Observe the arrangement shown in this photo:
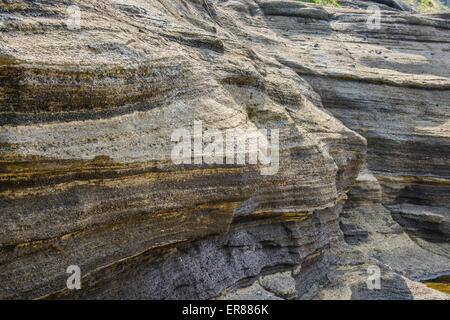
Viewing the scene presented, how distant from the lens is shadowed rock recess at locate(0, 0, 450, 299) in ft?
17.2

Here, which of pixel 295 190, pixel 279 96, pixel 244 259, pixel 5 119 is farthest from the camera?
pixel 279 96

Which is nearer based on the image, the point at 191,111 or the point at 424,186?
the point at 191,111

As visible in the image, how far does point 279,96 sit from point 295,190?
235cm

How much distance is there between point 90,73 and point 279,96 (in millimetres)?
4965

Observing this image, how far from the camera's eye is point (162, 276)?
6758 millimetres

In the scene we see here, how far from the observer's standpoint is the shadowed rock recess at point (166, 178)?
5.24 metres

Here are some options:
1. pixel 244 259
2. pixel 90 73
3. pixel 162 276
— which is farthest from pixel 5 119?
pixel 244 259

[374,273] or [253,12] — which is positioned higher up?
[253,12]

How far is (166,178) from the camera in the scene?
6.23 m

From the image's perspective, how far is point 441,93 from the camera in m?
14.0

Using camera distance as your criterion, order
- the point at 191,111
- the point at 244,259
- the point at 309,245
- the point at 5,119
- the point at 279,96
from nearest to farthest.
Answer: the point at 5,119
the point at 191,111
the point at 244,259
the point at 309,245
the point at 279,96

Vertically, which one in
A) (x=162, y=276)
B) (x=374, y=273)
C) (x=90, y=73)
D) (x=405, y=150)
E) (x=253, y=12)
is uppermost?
(x=253, y=12)

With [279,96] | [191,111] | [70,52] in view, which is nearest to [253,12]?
[279,96]

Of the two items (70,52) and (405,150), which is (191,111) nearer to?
(70,52)
